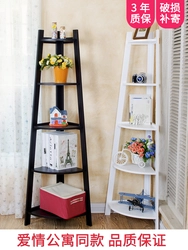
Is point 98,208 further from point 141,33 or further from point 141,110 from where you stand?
point 141,33

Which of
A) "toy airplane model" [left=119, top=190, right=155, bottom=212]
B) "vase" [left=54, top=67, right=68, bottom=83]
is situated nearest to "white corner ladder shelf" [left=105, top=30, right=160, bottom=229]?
"toy airplane model" [left=119, top=190, right=155, bottom=212]

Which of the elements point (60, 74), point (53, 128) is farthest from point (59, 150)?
point (60, 74)

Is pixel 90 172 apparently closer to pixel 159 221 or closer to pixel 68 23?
pixel 159 221

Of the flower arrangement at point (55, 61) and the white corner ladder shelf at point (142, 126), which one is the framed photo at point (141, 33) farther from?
the flower arrangement at point (55, 61)

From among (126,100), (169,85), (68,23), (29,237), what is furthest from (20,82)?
(29,237)

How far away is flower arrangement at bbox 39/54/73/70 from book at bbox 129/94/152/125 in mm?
616

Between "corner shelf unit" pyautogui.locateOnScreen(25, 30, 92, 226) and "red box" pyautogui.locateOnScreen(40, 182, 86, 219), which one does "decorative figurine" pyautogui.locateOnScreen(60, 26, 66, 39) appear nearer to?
"corner shelf unit" pyautogui.locateOnScreen(25, 30, 92, 226)

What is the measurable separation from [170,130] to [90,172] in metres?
0.82

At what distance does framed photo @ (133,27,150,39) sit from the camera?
11.3 feet

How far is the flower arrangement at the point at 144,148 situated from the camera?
347 centimetres

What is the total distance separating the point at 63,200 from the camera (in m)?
3.33

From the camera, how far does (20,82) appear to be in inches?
138

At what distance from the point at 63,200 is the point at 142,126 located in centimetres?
83

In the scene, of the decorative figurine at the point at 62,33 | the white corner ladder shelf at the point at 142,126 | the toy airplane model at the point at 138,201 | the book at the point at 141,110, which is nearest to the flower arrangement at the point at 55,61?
the decorative figurine at the point at 62,33
